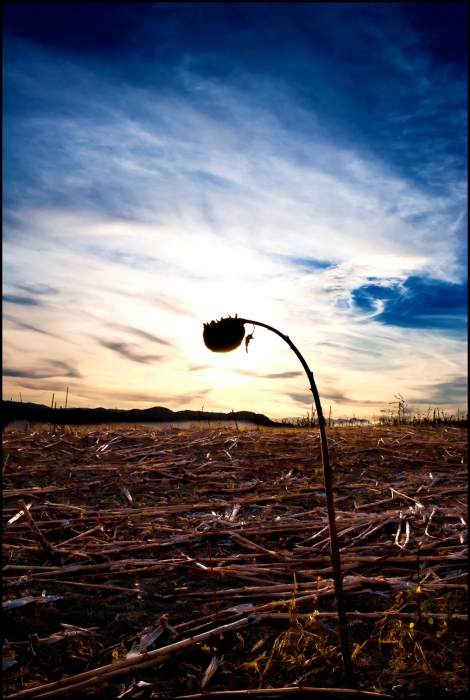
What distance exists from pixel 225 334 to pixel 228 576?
291 cm

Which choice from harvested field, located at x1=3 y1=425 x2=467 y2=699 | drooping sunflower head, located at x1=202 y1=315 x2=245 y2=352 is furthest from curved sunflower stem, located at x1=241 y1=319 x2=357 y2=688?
harvested field, located at x1=3 y1=425 x2=467 y2=699

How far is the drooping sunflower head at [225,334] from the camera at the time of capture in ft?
9.56

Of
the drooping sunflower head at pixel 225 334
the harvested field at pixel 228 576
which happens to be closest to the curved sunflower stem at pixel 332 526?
the drooping sunflower head at pixel 225 334

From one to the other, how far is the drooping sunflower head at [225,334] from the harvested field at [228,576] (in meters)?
1.99

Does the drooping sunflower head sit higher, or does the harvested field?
the drooping sunflower head

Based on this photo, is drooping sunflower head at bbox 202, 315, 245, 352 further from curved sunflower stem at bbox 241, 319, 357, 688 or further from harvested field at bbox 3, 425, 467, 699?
harvested field at bbox 3, 425, 467, 699

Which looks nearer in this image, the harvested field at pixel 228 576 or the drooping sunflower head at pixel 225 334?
the drooping sunflower head at pixel 225 334

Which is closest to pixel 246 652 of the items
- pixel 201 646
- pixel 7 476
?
pixel 201 646

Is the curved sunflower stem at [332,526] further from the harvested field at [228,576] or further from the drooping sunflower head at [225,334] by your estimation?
the harvested field at [228,576]

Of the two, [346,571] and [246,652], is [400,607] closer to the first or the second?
[346,571]

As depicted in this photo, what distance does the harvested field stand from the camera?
3.48 metres

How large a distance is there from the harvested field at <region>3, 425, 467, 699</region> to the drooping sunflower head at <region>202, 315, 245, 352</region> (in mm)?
1987

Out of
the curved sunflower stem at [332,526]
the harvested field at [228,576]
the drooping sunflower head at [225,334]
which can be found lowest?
the harvested field at [228,576]

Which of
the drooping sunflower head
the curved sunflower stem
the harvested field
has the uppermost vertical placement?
the drooping sunflower head
